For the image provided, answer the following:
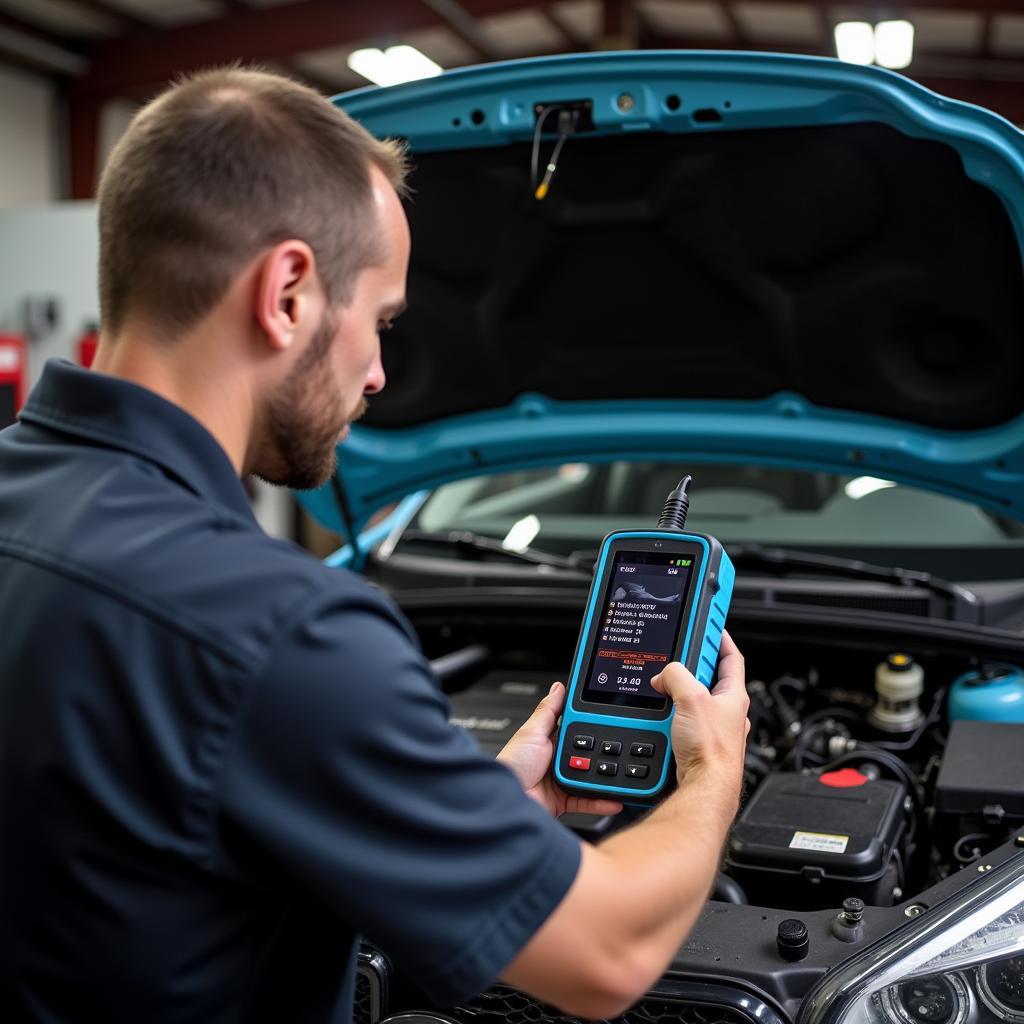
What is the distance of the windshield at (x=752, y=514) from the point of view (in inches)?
90.9

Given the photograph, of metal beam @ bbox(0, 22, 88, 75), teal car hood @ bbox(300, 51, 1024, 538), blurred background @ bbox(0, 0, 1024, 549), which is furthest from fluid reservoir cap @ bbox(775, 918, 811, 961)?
metal beam @ bbox(0, 22, 88, 75)

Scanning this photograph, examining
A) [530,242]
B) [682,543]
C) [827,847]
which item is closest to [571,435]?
[530,242]

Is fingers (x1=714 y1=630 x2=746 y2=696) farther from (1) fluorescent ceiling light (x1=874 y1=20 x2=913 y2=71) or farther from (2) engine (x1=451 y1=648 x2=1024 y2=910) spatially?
(1) fluorescent ceiling light (x1=874 y1=20 x2=913 y2=71)

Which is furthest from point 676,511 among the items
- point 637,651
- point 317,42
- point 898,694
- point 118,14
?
point 118,14

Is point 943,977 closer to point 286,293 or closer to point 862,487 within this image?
point 286,293

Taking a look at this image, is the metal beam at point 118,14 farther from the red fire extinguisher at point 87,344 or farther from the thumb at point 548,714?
the thumb at point 548,714

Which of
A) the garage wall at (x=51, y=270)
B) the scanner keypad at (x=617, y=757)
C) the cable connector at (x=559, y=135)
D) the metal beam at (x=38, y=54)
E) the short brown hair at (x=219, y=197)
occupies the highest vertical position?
the metal beam at (x=38, y=54)

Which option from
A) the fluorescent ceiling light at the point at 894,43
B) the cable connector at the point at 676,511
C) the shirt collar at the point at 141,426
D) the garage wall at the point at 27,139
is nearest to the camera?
the shirt collar at the point at 141,426

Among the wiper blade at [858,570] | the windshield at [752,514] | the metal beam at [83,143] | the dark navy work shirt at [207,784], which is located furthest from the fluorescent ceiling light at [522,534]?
the metal beam at [83,143]

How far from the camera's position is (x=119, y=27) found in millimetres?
9047

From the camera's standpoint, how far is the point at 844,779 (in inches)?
68.2

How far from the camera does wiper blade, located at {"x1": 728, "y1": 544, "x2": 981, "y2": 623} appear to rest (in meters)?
2.07

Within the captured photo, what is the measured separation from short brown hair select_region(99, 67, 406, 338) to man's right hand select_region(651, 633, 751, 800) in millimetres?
527

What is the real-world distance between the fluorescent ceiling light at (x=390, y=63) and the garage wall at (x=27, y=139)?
7.84ft
